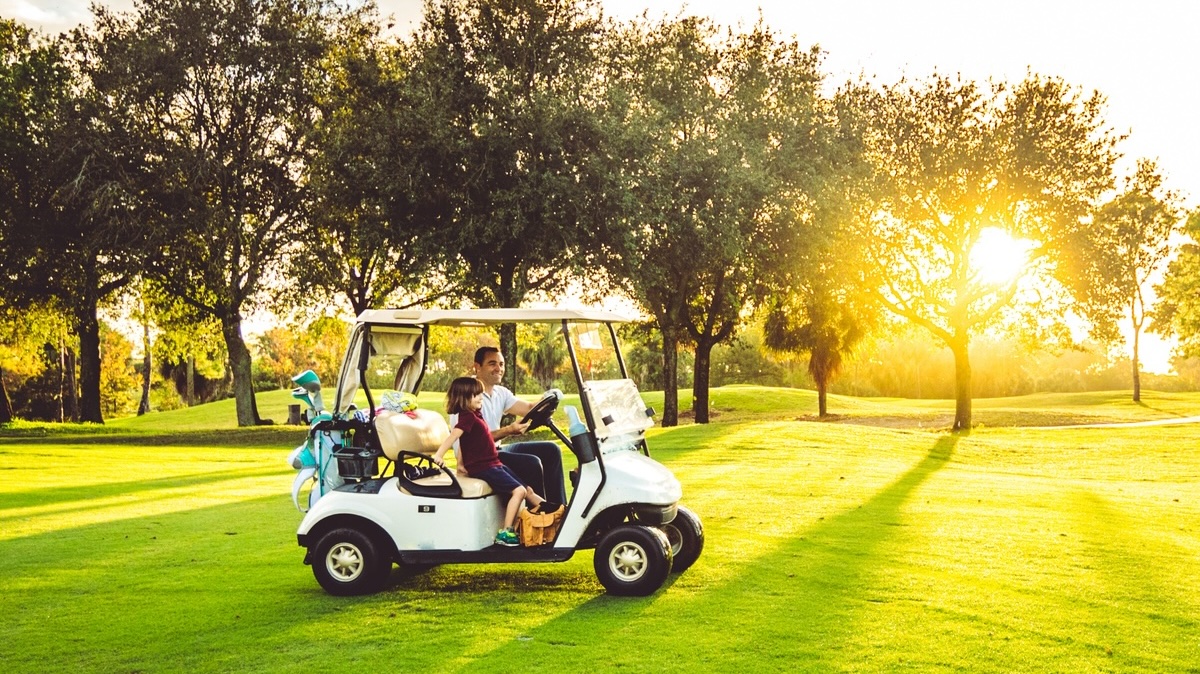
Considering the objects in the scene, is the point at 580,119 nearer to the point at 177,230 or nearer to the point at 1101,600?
the point at 177,230

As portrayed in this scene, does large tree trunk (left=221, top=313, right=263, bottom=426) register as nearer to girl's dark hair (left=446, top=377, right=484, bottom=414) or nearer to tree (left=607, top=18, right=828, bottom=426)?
tree (left=607, top=18, right=828, bottom=426)

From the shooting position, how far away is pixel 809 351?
41.4m

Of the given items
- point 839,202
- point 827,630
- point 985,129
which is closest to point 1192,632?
point 827,630

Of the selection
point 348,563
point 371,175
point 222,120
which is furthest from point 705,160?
point 348,563

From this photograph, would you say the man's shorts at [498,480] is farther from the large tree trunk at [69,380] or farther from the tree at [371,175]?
the large tree trunk at [69,380]

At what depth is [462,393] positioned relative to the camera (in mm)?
8469

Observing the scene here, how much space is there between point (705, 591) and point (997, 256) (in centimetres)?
2869

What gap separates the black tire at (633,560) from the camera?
27.3 ft

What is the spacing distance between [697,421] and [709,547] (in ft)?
85.3

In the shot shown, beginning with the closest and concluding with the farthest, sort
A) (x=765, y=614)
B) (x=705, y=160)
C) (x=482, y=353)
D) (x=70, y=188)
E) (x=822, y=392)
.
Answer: (x=765, y=614), (x=482, y=353), (x=705, y=160), (x=70, y=188), (x=822, y=392)

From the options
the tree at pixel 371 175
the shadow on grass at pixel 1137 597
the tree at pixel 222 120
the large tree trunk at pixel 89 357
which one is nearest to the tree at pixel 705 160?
the tree at pixel 371 175

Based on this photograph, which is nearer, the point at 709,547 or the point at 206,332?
the point at 709,547

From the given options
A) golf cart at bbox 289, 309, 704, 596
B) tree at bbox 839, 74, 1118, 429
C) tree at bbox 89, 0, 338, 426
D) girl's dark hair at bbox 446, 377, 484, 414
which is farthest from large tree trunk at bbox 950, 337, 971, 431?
girl's dark hair at bbox 446, 377, 484, 414

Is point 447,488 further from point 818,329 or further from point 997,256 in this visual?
point 818,329
